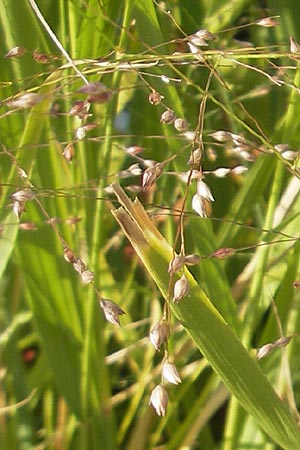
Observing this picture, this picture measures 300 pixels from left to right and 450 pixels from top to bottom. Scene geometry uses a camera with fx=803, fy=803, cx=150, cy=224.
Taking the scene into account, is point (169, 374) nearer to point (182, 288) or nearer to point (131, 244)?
point (182, 288)

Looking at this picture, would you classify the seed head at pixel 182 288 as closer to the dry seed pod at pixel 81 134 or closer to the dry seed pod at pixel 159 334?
the dry seed pod at pixel 159 334

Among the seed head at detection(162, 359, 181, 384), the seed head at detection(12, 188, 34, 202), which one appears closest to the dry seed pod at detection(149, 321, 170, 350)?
the seed head at detection(162, 359, 181, 384)

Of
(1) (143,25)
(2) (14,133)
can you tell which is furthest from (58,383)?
(1) (143,25)

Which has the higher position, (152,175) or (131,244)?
(152,175)

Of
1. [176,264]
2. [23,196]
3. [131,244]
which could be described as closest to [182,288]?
[176,264]

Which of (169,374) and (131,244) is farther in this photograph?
(131,244)

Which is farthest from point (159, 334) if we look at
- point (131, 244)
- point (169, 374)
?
point (131, 244)

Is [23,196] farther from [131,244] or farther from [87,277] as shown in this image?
[131,244]

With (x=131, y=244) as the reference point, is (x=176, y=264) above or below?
above

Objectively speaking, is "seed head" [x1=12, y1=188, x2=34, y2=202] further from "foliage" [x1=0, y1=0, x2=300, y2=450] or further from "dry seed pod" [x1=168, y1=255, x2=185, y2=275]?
"dry seed pod" [x1=168, y1=255, x2=185, y2=275]
